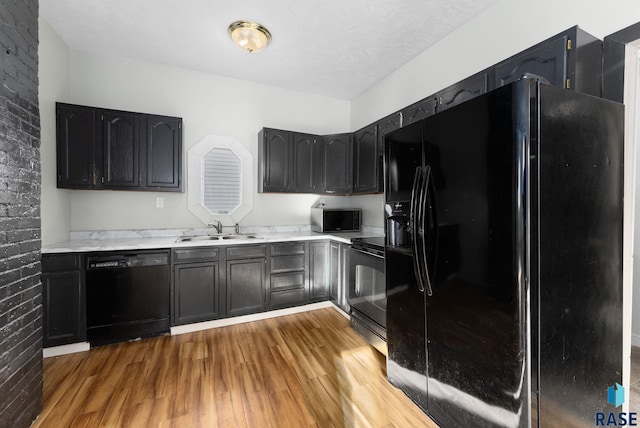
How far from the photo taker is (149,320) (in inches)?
99.4

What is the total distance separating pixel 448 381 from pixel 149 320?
259 centimetres

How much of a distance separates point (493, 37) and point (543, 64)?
2.65ft

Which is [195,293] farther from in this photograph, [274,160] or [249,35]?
[249,35]

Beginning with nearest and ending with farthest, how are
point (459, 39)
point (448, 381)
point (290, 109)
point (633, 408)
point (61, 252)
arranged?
point (448, 381)
point (633, 408)
point (61, 252)
point (459, 39)
point (290, 109)

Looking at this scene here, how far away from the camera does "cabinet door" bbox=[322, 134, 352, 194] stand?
3.54 m

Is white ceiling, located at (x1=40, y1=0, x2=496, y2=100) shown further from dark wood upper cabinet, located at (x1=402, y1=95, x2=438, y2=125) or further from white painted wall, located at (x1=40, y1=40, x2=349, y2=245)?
dark wood upper cabinet, located at (x1=402, y1=95, x2=438, y2=125)

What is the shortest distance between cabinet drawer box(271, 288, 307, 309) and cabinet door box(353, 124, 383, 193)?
148 cm

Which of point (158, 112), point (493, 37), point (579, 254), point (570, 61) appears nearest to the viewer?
point (579, 254)

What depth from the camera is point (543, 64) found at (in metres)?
1.53

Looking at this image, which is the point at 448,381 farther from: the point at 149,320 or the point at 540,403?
the point at 149,320

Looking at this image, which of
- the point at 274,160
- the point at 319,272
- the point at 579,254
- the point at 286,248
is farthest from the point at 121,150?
the point at 579,254

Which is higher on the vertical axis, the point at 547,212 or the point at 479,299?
the point at 547,212

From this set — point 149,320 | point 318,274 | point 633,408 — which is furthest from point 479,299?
point 149,320

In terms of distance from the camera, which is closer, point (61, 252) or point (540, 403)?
point (540, 403)
